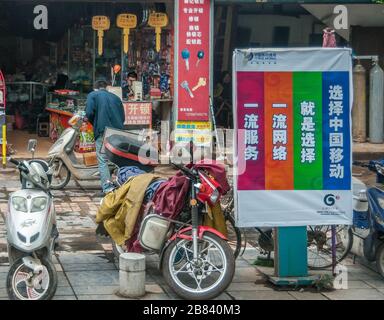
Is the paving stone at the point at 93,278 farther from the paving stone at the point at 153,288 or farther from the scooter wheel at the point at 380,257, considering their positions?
the scooter wheel at the point at 380,257

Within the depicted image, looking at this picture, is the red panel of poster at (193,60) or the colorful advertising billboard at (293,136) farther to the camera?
the red panel of poster at (193,60)

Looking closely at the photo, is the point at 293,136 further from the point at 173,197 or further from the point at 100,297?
the point at 100,297

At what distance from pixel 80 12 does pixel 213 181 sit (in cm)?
1197

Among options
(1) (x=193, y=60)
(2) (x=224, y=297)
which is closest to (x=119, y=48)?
(1) (x=193, y=60)

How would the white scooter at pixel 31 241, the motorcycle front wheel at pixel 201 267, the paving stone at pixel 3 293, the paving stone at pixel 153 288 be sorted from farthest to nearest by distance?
the paving stone at pixel 153 288, the paving stone at pixel 3 293, the motorcycle front wheel at pixel 201 267, the white scooter at pixel 31 241

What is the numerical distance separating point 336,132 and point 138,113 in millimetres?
8633

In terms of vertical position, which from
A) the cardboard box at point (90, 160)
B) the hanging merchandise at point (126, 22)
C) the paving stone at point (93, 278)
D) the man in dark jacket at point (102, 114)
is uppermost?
the hanging merchandise at point (126, 22)

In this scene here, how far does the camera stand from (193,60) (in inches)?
590

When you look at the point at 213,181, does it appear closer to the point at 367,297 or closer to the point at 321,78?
the point at 321,78

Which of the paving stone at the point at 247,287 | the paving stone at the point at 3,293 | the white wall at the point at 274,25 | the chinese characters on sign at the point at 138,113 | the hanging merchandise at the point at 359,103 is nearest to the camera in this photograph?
the paving stone at the point at 3,293

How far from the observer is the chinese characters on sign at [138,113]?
1518cm

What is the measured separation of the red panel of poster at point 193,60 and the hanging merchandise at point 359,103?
13.3ft

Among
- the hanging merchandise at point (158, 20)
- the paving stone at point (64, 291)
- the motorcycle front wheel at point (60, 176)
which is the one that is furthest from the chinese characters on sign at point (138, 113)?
the paving stone at point (64, 291)

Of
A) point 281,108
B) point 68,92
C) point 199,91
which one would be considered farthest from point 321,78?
point 68,92
